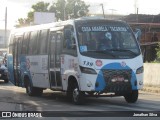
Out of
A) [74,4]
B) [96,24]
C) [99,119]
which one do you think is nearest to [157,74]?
[96,24]

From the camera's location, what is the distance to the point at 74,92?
16.2 m

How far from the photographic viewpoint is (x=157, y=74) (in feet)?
83.0

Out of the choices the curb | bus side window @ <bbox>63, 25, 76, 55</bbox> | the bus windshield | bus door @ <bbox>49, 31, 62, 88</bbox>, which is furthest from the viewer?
the curb

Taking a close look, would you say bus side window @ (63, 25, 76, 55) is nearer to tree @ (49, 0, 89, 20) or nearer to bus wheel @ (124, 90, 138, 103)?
bus wheel @ (124, 90, 138, 103)

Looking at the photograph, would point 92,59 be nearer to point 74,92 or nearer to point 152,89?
point 74,92

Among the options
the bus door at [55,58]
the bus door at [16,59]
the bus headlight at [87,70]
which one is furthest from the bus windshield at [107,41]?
the bus door at [16,59]

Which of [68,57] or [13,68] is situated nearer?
[68,57]

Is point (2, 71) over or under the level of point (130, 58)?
under

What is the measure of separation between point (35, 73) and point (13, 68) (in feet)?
11.0

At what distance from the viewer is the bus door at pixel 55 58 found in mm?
17438

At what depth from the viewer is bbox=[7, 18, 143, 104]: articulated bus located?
15492 mm

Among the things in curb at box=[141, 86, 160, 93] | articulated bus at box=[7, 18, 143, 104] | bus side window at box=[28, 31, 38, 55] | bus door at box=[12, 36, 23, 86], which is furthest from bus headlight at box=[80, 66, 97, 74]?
curb at box=[141, 86, 160, 93]

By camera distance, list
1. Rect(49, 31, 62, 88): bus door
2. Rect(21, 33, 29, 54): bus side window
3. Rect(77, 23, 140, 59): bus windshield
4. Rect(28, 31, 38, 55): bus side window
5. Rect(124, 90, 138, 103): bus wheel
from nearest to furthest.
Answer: Rect(77, 23, 140, 59): bus windshield → Rect(124, 90, 138, 103): bus wheel → Rect(49, 31, 62, 88): bus door → Rect(28, 31, 38, 55): bus side window → Rect(21, 33, 29, 54): bus side window

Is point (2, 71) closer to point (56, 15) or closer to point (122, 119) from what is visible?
point (122, 119)
